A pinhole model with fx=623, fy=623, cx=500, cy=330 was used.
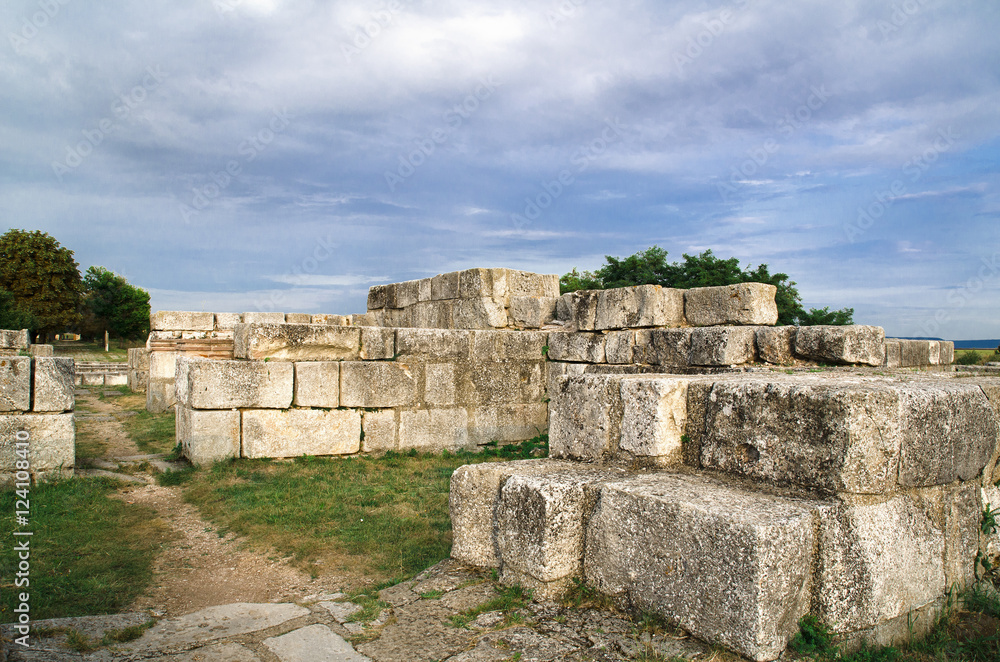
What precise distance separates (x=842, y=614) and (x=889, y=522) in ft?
1.57

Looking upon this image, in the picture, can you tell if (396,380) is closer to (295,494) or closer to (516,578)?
(295,494)

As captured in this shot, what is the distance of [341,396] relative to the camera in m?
7.62

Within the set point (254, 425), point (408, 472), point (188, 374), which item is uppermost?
point (188, 374)

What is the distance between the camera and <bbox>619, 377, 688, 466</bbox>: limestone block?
10.9ft

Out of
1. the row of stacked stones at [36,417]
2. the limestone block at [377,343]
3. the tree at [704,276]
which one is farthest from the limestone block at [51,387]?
the tree at [704,276]

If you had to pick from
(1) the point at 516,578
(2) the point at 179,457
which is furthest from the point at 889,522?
(2) the point at 179,457

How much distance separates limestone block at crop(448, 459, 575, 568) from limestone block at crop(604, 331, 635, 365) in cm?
425

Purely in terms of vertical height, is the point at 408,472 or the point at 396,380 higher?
the point at 396,380

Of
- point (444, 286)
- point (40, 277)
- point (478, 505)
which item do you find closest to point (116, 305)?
point (40, 277)

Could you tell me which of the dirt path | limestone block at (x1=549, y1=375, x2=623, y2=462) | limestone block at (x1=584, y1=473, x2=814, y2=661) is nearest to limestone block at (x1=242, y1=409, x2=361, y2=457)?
the dirt path

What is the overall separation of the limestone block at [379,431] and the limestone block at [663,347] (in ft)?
10.4

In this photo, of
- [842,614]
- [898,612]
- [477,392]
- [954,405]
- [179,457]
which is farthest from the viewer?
[477,392]

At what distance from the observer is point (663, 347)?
7145 millimetres

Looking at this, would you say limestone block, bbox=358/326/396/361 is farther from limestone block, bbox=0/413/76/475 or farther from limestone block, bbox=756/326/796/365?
limestone block, bbox=756/326/796/365
